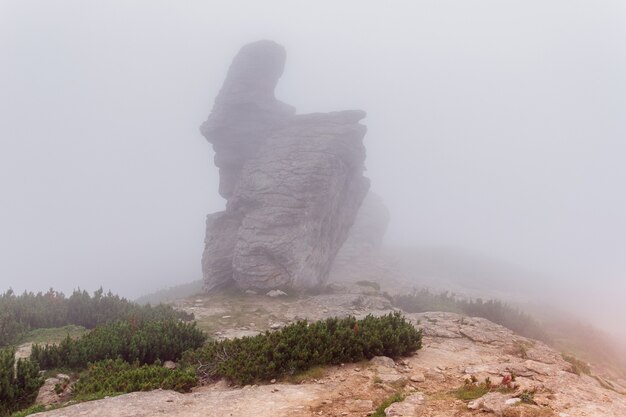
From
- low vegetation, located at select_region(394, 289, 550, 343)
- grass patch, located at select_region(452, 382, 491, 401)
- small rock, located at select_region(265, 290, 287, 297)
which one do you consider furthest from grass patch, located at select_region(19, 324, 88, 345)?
low vegetation, located at select_region(394, 289, 550, 343)

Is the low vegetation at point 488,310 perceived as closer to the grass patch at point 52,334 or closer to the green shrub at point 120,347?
the green shrub at point 120,347

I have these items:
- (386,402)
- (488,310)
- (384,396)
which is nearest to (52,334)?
(384,396)

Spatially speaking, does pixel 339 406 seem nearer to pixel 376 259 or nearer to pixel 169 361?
pixel 169 361

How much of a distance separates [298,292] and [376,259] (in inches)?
955

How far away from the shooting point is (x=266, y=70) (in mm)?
36500

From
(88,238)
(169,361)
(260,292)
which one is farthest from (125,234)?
(169,361)

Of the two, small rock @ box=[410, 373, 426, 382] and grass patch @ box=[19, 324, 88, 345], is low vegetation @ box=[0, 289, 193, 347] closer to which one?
grass patch @ box=[19, 324, 88, 345]

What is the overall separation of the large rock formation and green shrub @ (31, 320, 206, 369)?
14.0m

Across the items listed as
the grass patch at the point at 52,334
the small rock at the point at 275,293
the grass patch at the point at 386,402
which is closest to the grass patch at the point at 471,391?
the grass patch at the point at 386,402

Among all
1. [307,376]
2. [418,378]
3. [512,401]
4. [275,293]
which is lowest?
[275,293]

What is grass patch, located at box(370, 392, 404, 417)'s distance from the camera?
639 centimetres

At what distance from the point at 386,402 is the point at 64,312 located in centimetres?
1557

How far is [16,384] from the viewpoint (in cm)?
819

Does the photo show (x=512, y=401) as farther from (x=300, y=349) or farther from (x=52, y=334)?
(x=52, y=334)
